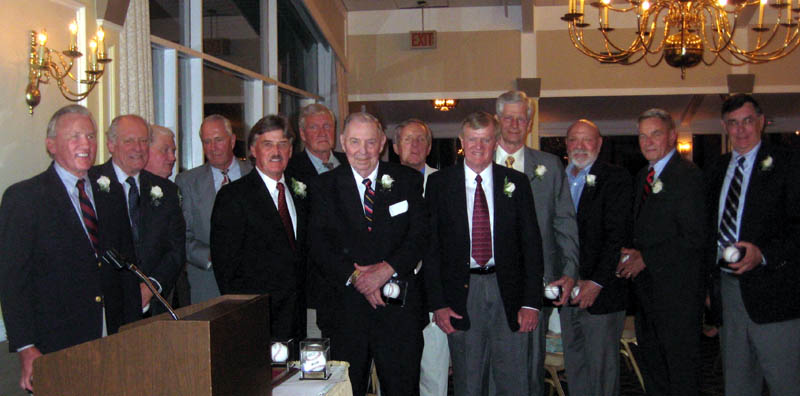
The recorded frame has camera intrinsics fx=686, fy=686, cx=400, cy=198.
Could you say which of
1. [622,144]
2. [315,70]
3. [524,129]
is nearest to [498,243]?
[524,129]

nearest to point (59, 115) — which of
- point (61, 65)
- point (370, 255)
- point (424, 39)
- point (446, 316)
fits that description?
point (61, 65)

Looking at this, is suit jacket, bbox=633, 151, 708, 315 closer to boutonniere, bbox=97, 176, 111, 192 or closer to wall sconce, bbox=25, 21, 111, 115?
boutonniere, bbox=97, 176, 111, 192

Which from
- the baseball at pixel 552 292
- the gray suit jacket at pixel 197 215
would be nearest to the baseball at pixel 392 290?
the baseball at pixel 552 292

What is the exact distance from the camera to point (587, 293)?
11.7 ft

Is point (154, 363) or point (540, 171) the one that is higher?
point (540, 171)

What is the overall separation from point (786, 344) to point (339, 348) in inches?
85.9

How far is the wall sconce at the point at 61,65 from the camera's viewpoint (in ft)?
10.7

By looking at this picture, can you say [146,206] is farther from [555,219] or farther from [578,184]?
[578,184]

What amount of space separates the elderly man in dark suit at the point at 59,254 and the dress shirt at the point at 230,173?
1.44 m

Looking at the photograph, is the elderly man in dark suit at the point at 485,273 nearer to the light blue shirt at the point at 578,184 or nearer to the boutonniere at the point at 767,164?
the light blue shirt at the point at 578,184

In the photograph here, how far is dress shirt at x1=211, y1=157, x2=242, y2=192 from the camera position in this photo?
4266mm

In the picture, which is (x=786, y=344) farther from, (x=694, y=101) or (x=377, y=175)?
(x=694, y=101)

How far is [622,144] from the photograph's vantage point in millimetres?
12852

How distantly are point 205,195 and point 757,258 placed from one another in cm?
304
